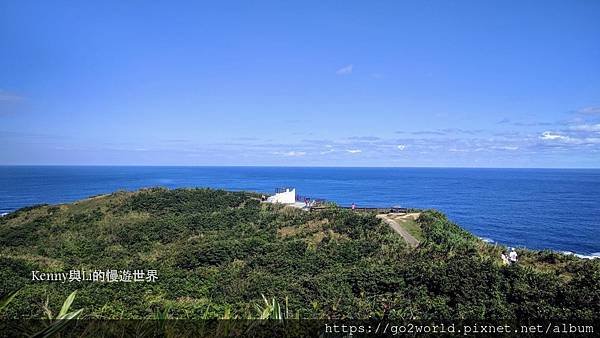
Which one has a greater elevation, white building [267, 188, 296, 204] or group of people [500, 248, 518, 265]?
white building [267, 188, 296, 204]

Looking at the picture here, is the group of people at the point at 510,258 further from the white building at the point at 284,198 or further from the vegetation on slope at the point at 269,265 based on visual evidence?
the white building at the point at 284,198

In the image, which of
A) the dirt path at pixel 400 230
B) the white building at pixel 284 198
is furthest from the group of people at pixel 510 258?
the white building at pixel 284 198

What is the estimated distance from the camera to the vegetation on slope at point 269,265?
12.8m

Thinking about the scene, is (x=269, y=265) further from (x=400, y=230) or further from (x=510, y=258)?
(x=510, y=258)

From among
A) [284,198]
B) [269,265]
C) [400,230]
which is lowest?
[269,265]

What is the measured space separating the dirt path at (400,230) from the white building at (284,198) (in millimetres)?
12829

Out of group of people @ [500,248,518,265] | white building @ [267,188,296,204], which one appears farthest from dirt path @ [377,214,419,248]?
white building @ [267,188,296,204]

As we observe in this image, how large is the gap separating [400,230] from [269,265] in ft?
29.7

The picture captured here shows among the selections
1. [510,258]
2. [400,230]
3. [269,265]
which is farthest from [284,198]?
[510,258]

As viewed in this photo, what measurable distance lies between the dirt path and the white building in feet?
42.1

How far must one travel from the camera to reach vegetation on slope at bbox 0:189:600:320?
12766mm

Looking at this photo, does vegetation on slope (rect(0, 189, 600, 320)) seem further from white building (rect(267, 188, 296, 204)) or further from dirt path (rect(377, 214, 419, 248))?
white building (rect(267, 188, 296, 204))

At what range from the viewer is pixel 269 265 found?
21078 millimetres

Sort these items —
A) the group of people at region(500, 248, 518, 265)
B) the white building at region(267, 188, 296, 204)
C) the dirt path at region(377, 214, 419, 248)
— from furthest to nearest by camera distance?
the white building at region(267, 188, 296, 204) < the dirt path at region(377, 214, 419, 248) < the group of people at region(500, 248, 518, 265)
